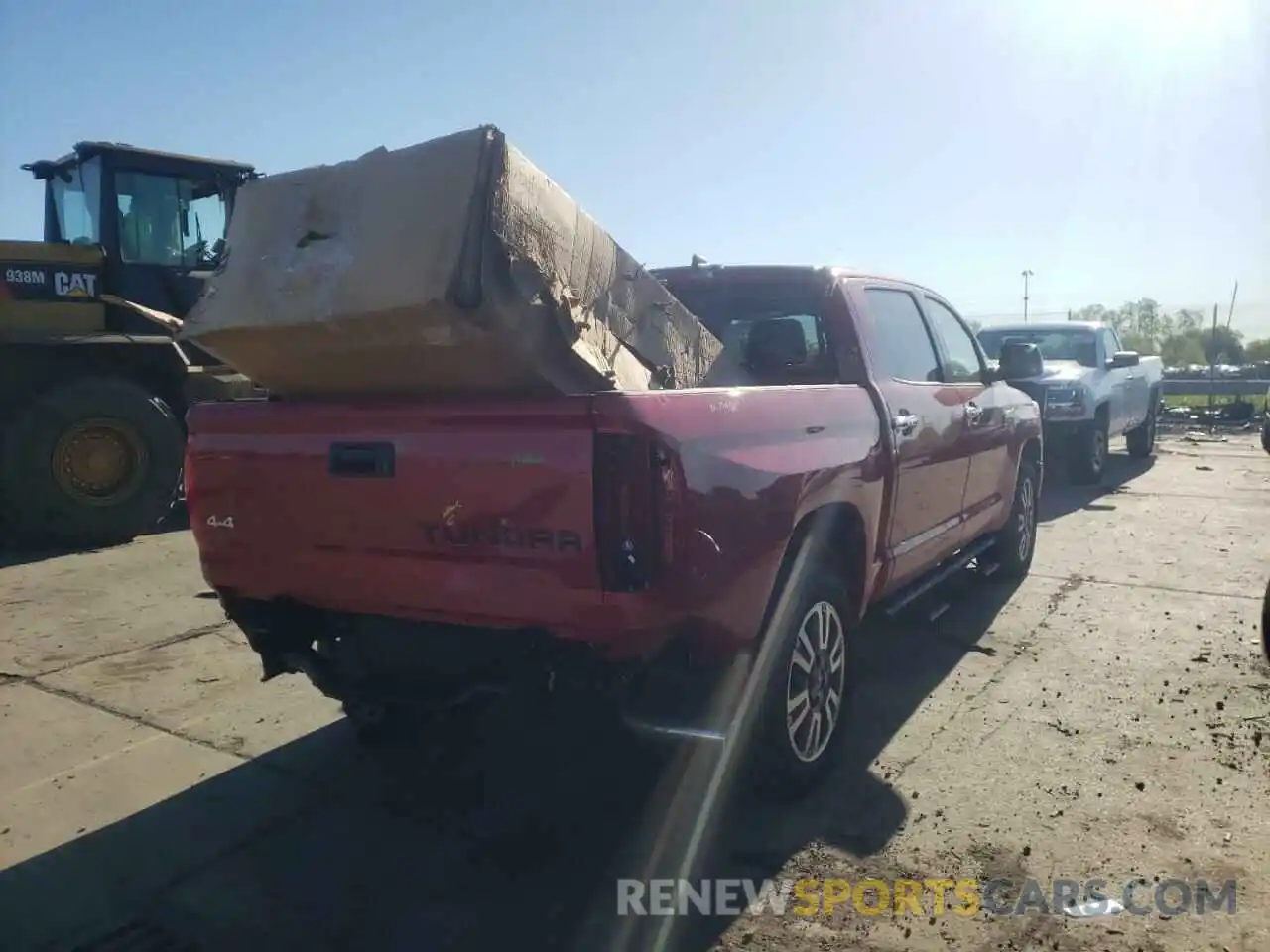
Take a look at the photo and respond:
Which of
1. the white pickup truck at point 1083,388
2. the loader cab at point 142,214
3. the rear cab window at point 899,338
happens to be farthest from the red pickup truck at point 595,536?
the white pickup truck at point 1083,388

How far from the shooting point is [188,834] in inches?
137

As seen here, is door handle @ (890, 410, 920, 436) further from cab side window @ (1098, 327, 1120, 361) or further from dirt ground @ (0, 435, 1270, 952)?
cab side window @ (1098, 327, 1120, 361)

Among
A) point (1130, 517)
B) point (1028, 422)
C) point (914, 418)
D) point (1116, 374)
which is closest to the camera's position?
point (914, 418)

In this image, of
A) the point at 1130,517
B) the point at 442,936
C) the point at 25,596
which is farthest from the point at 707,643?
the point at 1130,517

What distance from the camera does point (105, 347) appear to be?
8617 mm

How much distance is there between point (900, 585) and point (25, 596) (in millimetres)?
5605

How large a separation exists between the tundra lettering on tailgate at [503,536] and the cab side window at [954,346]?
3.13 m

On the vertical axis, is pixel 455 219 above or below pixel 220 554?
above

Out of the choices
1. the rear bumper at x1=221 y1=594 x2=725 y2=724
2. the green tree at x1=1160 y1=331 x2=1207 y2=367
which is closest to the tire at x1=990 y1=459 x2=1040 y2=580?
the rear bumper at x1=221 y1=594 x2=725 y2=724

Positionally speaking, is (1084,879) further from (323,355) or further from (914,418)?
(323,355)

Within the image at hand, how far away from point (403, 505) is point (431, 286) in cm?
70

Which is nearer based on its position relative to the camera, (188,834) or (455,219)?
(455,219)

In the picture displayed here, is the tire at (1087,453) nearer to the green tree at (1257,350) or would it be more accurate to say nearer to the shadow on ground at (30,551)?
the shadow on ground at (30,551)

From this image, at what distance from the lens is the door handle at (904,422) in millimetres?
4277
